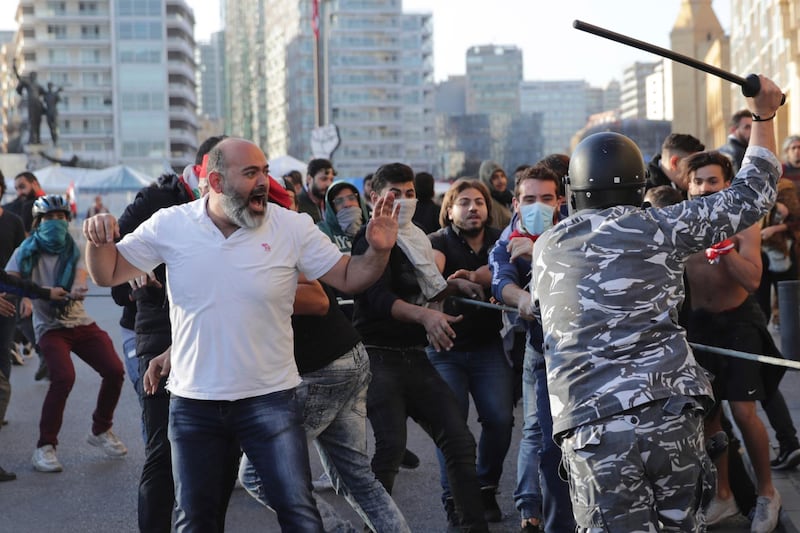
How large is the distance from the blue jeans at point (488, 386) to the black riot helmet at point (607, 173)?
2.65 metres

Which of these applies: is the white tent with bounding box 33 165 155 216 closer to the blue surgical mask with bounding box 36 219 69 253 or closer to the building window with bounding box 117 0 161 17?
the blue surgical mask with bounding box 36 219 69 253

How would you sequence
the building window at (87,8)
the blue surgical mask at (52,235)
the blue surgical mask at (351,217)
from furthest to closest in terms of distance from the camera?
1. the building window at (87,8)
2. the blue surgical mask at (52,235)
3. the blue surgical mask at (351,217)

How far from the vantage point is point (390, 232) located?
4672 millimetres

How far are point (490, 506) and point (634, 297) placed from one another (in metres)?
3.11

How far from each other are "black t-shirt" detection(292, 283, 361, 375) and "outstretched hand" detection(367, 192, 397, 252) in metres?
0.71

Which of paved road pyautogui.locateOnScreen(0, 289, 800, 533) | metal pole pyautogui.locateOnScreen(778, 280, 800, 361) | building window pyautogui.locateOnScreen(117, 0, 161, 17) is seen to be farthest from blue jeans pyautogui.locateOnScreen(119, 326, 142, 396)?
building window pyautogui.locateOnScreen(117, 0, 161, 17)

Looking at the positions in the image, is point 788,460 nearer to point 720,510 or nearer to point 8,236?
point 720,510

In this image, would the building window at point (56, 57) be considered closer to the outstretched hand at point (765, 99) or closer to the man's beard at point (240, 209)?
the man's beard at point (240, 209)

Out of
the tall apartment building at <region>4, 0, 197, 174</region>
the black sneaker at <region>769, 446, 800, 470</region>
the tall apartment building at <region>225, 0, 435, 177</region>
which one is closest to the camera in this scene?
the black sneaker at <region>769, 446, 800, 470</region>

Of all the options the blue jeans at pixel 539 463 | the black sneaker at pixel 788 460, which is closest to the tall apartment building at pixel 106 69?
the black sneaker at pixel 788 460

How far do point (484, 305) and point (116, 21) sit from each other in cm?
14169

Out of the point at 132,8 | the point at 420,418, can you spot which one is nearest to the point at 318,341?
the point at 420,418

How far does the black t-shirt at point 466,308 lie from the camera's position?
6.50 metres

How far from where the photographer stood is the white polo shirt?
4.42 metres
